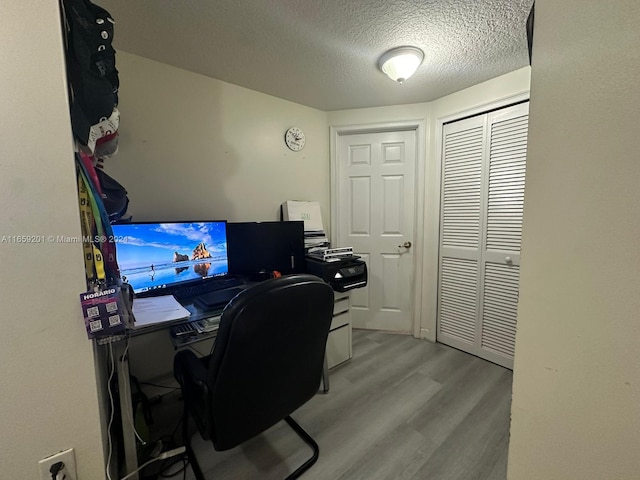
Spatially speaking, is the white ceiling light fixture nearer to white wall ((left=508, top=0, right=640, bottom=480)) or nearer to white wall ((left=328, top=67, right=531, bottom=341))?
white wall ((left=328, top=67, right=531, bottom=341))

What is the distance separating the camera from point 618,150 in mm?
446

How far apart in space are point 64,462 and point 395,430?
151 cm

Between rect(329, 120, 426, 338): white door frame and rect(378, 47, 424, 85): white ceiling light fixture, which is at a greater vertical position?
rect(378, 47, 424, 85): white ceiling light fixture

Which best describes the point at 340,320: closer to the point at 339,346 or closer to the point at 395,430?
the point at 339,346

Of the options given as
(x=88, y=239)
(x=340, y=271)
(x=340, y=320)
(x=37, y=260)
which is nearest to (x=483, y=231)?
Result: (x=340, y=271)

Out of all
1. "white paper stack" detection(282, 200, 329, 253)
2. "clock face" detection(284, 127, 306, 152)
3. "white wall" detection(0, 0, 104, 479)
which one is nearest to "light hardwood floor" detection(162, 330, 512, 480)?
"white wall" detection(0, 0, 104, 479)

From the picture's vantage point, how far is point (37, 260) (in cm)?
78

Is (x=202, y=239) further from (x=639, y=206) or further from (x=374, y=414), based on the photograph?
(x=639, y=206)

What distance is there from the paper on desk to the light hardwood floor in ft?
2.74

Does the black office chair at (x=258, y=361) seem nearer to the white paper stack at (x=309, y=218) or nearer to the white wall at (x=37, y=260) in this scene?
the white wall at (x=37, y=260)

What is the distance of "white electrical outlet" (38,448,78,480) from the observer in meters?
0.82

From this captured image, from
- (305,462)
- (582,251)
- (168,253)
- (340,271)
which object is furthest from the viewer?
(340,271)

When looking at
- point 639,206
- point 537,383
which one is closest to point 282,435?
point 537,383

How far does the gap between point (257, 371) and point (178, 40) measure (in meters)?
1.85
